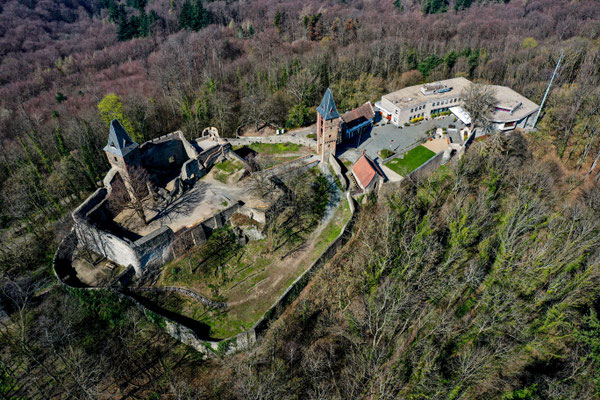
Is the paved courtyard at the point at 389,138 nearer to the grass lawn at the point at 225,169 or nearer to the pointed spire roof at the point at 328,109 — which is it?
the pointed spire roof at the point at 328,109

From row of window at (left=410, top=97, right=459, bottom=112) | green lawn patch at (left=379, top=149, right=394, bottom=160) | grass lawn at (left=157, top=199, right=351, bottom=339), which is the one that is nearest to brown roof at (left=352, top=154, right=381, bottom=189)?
green lawn patch at (left=379, top=149, right=394, bottom=160)

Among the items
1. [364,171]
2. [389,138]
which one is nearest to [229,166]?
[364,171]

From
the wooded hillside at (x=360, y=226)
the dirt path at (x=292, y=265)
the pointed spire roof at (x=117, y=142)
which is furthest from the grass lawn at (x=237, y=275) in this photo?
the pointed spire roof at (x=117, y=142)

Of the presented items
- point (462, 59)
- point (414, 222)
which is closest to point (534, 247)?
point (414, 222)

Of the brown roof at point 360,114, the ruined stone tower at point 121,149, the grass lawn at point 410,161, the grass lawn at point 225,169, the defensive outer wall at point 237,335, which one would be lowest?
the defensive outer wall at point 237,335

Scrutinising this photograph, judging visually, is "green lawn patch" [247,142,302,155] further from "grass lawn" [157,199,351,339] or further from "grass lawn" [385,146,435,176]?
"grass lawn" [157,199,351,339]

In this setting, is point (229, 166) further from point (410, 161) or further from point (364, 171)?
point (410, 161)
